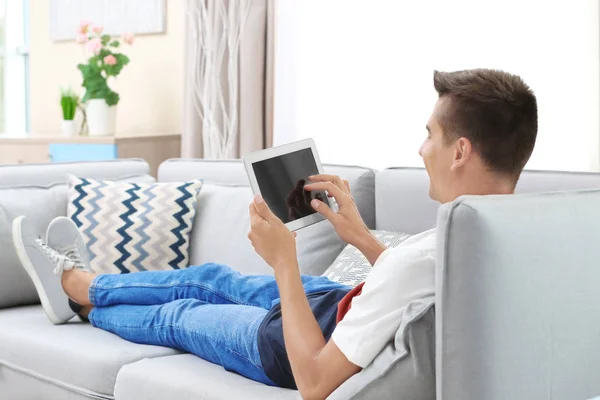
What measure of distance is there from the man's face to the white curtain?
2.43 m

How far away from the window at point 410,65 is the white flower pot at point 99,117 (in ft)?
3.07

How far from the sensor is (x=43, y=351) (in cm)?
226

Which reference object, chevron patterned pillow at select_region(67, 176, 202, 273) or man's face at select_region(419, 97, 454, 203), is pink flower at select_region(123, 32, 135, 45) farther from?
man's face at select_region(419, 97, 454, 203)

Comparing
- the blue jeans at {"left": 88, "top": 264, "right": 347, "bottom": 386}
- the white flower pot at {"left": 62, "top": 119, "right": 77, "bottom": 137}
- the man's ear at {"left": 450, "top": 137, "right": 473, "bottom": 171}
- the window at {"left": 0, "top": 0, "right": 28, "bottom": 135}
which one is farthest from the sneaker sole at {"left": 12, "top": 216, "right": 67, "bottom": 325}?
the window at {"left": 0, "top": 0, "right": 28, "bottom": 135}

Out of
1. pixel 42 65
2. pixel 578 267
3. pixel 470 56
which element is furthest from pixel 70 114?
pixel 578 267

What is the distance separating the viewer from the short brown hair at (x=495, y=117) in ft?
5.11

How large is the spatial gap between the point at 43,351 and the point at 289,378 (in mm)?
765

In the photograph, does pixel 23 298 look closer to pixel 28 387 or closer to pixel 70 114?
pixel 28 387

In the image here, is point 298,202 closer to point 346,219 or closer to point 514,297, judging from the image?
point 346,219

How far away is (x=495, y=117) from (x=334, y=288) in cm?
67

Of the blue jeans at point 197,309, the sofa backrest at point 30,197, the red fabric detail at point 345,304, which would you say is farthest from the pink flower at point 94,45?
the red fabric detail at point 345,304

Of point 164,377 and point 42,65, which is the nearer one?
point 164,377

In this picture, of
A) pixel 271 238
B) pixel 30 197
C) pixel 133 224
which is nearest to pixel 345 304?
pixel 271 238

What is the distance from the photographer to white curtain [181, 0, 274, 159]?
4.00 meters
